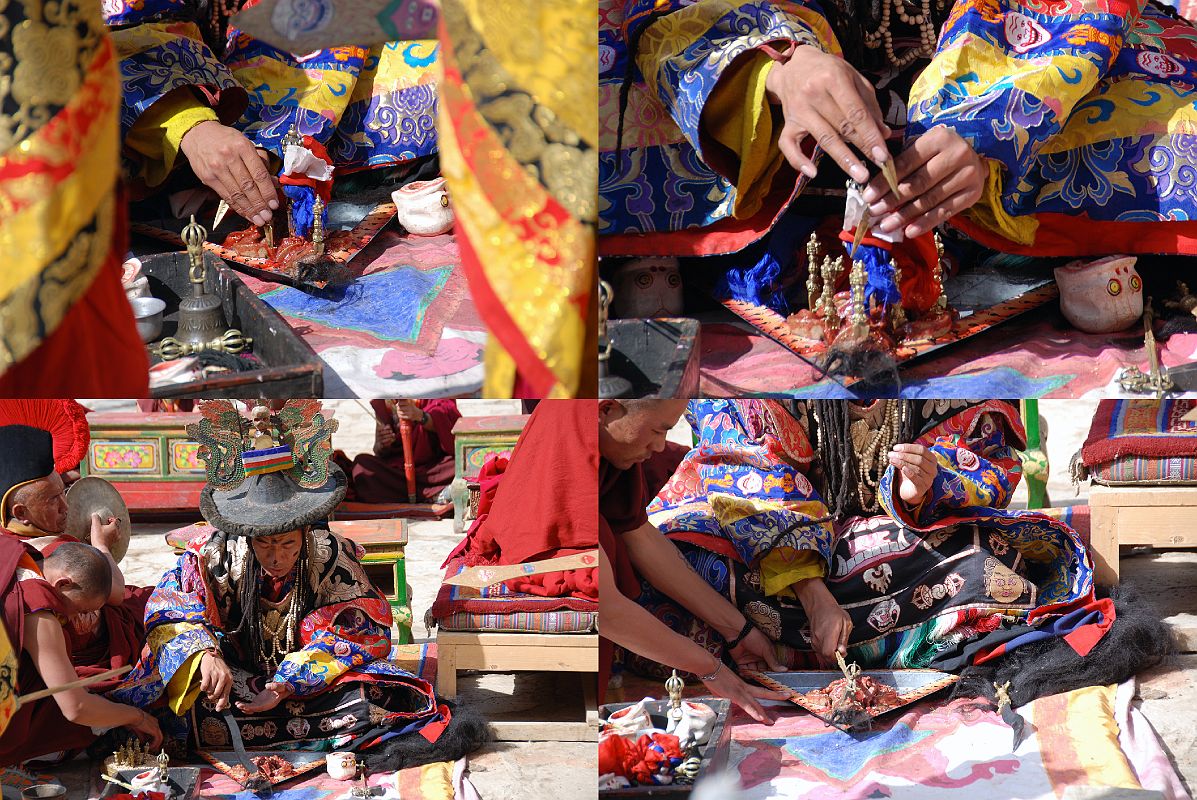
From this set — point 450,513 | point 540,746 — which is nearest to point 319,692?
point 450,513

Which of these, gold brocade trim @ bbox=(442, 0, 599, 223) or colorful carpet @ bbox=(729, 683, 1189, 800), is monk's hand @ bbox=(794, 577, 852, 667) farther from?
gold brocade trim @ bbox=(442, 0, 599, 223)

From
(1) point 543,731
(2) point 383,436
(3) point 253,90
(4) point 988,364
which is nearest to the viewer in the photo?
(3) point 253,90

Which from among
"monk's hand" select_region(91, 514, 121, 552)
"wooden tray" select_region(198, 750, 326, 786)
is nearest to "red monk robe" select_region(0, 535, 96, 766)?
"monk's hand" select_region(91, 514, 121, 552)

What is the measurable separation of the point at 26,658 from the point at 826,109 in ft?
4.64

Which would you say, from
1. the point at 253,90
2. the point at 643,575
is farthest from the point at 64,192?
the point at 643,575

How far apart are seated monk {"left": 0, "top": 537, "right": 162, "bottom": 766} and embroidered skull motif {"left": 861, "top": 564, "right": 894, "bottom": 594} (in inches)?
57.4

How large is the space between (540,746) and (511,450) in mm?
478

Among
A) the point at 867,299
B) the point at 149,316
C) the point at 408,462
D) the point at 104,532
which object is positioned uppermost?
the point at 149,316

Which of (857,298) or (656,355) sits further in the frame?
(857,298)

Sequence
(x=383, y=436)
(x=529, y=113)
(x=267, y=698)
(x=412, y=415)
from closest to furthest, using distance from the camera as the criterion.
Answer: (x=529, y=113), (x=267, y=698), (x=383, y=436), (x=412, y=415)

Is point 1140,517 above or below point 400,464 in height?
below

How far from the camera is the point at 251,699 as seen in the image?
2.60 m

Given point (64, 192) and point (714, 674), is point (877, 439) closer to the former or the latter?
point (714, 674)

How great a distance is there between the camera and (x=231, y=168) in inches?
69.9
